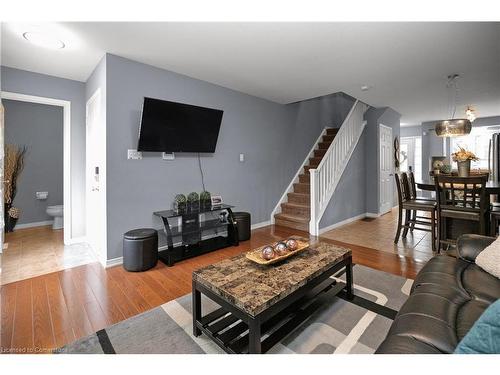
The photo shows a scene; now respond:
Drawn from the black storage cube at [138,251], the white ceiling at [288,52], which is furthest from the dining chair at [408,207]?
the black storage cube at [138,251]

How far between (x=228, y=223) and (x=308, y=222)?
1.55 meters

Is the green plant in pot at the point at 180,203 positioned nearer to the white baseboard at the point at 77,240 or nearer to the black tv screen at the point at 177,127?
the black tv screen at the point at 177,127

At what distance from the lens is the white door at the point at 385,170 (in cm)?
591

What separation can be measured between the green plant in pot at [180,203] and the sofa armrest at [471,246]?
9.55 feet

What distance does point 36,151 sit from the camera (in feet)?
16.1

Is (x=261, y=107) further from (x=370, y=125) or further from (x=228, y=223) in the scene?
(x=370, y=125)

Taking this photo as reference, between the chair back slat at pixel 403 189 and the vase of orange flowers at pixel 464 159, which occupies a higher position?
the vase of orange flowers at pixel 464 159

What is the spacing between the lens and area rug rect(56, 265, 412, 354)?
1657 mm

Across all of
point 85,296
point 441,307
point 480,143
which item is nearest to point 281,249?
point 441,307

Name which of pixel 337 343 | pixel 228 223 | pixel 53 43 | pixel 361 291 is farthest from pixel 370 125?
pixel 53 43

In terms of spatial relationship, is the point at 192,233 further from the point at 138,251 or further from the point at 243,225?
the point at 243,225

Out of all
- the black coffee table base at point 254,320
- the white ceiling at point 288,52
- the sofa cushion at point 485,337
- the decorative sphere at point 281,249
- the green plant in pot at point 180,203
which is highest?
the white ceiling at point 288,52

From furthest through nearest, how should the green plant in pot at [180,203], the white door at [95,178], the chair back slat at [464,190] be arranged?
the green plant in pot at [180,203] < the white door at [95,178] < the chair back slat at [464,190]

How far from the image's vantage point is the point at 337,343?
169 cm
